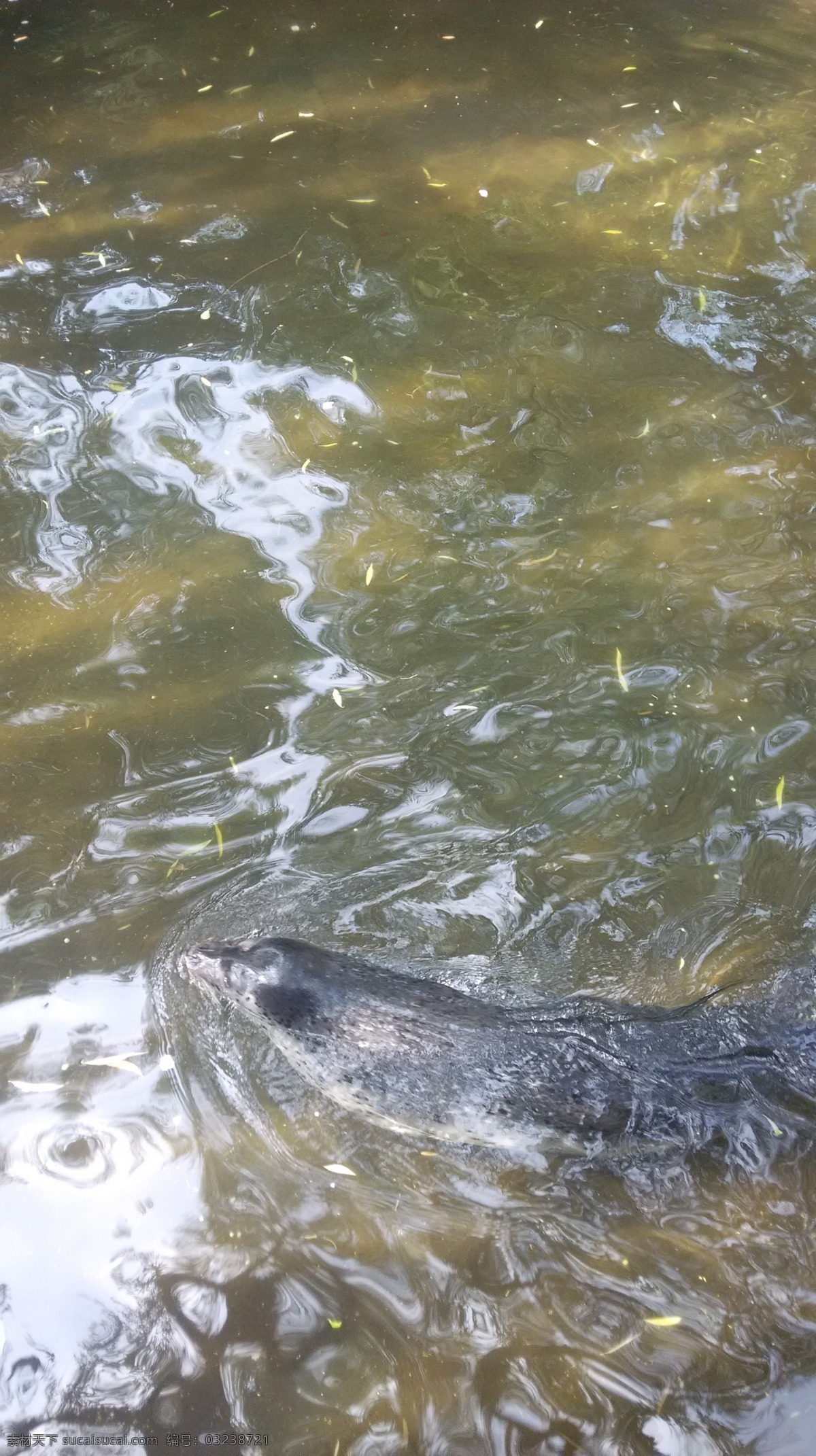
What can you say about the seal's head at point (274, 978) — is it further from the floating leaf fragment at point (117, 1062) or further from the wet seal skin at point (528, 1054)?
the floating leaf fragment at point (117, 1062)

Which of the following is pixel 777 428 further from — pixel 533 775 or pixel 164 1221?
pixel 164 1221

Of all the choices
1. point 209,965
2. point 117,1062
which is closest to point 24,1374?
point 117,1062

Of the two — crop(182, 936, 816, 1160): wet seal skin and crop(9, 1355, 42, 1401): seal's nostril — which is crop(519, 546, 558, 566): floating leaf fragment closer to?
crop(182, 936, 816, 1160): wet seal skin

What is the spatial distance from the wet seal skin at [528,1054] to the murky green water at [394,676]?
0.12 m

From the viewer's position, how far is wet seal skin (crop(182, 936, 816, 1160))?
3715 millimetres

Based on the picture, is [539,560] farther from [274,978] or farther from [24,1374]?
[24,1374]

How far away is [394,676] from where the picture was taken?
4.83 meters

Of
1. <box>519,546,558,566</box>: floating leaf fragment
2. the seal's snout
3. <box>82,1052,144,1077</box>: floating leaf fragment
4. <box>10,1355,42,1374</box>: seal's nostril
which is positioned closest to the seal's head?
the seal's snout

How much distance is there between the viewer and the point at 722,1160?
12.1 feet

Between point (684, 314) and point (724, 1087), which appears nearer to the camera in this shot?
point (724, 1087)

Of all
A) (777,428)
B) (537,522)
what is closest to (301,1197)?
(537,522)

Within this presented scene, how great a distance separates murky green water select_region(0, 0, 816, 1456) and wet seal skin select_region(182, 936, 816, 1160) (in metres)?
0.12

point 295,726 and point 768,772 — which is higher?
point 295,726

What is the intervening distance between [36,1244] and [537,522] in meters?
3.89
